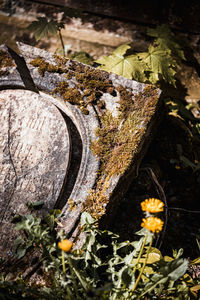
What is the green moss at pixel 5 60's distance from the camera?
2.19 metres

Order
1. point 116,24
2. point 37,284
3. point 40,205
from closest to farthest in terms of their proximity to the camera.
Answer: point 37,284 < point 40,205 < point 116,24

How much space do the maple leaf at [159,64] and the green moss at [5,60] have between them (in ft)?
4.54

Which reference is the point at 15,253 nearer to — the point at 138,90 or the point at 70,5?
the point at 138,90

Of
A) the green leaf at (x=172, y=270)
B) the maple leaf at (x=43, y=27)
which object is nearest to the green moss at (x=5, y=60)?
the maple leaf at (x=43, y=27)

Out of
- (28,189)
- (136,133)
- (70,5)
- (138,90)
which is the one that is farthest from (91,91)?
(70,5)

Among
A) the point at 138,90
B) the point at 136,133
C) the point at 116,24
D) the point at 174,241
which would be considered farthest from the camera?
the point at 116,24

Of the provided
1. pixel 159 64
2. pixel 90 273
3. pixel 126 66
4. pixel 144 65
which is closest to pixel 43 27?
pixel 126 66

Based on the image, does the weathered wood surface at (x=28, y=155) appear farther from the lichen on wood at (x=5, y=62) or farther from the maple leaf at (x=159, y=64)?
Answer: the maple leaf at (x=159, y=64)

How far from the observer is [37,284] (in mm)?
1578

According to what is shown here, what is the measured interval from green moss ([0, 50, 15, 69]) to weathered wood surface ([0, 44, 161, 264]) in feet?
0.04

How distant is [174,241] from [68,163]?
150 cm

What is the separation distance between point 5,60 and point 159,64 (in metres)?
1.59

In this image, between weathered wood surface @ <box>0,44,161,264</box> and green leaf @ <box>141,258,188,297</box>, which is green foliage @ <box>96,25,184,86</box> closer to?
Answer: weathered wood surface @ <box>0,44,161,264</box>

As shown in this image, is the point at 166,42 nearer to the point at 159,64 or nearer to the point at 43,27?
the point at 159,64
